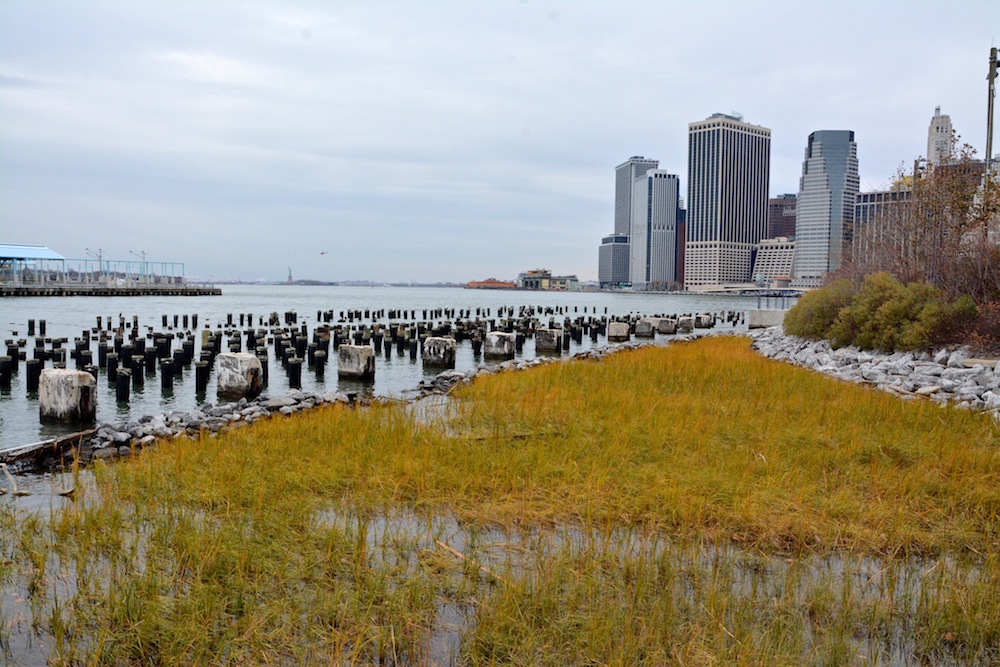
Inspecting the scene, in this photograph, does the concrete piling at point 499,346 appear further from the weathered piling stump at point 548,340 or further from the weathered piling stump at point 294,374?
the weathered piling stump at point 294,374

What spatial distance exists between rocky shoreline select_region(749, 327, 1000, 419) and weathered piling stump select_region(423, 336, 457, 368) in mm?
12344

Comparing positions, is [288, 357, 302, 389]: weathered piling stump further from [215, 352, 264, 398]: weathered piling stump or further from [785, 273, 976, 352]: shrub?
[785, 273, 976, 352]: shrub

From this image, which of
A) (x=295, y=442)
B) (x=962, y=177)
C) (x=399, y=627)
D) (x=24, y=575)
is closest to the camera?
(x=399, y=627)

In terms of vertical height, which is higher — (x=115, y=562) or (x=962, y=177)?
(x=962, y=177)

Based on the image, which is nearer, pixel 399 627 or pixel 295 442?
pixel 399 627

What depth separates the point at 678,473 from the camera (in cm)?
789

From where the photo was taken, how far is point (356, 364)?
20.7 metres

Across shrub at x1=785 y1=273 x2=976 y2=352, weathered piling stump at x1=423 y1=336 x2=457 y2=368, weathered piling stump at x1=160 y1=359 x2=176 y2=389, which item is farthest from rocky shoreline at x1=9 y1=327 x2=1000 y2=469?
weathered piling stump at x1=160 y1=359 x2=176 y2=389

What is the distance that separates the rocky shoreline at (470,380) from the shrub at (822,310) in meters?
4.37

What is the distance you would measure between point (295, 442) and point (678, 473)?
5.35 meters

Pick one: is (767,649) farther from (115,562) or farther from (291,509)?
(115,562)

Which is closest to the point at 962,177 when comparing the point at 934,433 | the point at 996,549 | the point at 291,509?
the point at 934,433

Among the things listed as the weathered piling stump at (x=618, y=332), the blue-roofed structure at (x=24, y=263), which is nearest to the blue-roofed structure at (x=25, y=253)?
the blue-roofed structure at (x=24, y=263)

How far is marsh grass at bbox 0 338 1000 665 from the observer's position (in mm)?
4383
